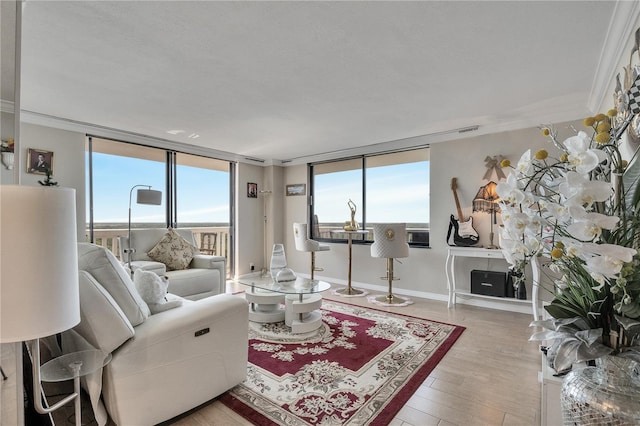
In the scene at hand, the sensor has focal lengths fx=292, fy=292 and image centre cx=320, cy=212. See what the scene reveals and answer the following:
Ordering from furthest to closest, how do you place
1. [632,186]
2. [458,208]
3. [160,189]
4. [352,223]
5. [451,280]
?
[352,223], [160,189], [458,208], [451,280], [632,186]

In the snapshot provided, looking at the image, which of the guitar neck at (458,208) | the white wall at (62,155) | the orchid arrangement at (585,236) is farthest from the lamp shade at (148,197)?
the guitar neck at (458,208)

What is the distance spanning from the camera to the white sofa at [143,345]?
4.80ft

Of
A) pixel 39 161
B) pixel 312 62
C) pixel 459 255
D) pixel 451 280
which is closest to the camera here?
pixel 312 62

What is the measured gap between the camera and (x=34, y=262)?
2.97 ft

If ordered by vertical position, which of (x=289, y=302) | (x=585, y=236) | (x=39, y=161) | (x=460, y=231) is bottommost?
(x=289, y=302)

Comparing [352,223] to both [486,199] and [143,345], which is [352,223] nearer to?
[486,199]

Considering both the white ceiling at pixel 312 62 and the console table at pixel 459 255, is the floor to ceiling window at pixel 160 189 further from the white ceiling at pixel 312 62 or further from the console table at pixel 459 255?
the console table at pixel 459 255

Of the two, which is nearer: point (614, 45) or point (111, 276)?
point (111, 276)

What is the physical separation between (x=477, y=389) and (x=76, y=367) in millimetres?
2337

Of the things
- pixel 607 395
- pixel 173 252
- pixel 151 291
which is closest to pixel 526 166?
pixel 607 395

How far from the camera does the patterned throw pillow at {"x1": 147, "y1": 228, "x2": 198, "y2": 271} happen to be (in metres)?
3.95

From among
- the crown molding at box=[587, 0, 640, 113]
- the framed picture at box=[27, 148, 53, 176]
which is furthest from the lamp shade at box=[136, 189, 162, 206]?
the crown molding at box=[587, 0, 640, 113]

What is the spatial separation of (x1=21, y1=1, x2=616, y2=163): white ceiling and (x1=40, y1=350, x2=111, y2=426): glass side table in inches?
73.0

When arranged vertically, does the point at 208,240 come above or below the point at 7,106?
below
